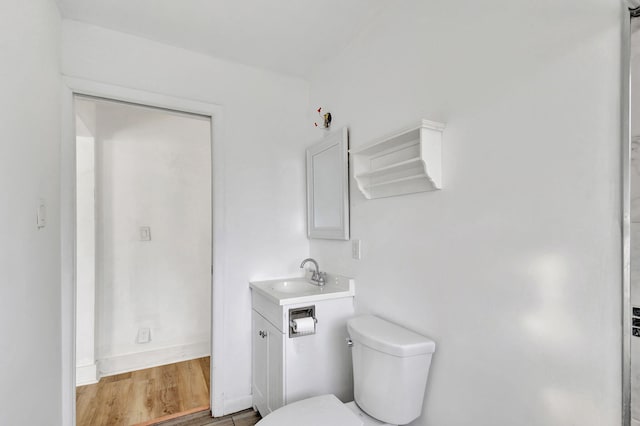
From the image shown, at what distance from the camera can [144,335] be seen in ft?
9.23

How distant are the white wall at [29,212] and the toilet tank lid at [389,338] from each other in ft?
4.13

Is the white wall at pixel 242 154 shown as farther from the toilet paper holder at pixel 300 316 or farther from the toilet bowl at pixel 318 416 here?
the toilet bowl at pixel 318 416

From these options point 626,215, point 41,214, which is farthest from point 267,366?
point 626,215

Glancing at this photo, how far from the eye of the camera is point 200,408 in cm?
221

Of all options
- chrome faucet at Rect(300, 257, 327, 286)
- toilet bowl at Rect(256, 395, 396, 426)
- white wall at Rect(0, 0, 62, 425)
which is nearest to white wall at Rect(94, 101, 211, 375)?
white wall at Rect(0, 0, 62, 425)

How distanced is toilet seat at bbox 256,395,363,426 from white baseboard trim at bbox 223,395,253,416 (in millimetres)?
993

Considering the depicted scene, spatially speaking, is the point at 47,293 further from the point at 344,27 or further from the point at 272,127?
the point at 344,27

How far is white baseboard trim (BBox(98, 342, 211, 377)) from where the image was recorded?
2.68 meters

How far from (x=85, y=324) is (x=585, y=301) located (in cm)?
314

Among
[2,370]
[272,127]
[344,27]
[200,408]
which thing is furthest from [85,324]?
[344,27]

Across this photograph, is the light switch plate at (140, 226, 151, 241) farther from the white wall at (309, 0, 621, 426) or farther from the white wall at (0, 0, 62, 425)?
the white wall at (309, 0, 621, 426)

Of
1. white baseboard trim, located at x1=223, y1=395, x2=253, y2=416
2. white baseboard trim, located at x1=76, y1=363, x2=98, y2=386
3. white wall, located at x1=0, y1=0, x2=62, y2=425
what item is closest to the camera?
white wall, located at x1=0, y1=0, x2=62, y2=425

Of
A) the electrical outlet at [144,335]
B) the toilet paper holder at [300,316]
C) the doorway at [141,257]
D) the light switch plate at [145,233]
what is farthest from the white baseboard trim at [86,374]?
the toilet paper holder at [300,316]

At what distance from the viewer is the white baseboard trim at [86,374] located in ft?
8.23
